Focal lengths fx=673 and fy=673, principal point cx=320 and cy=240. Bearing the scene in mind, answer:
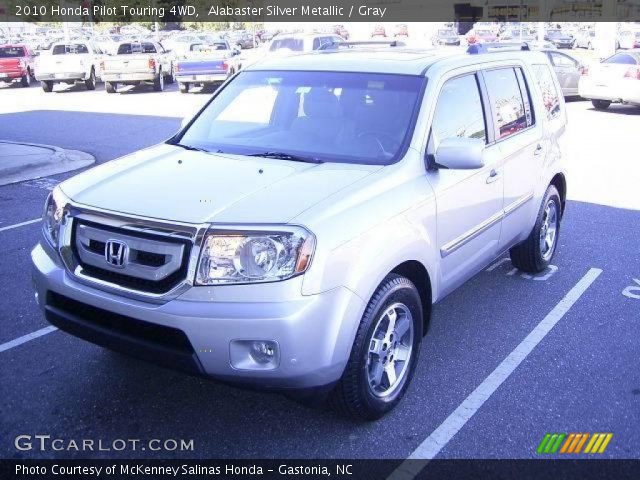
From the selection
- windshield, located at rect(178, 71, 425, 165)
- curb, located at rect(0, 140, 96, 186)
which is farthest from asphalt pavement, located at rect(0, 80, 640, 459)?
curb, located at rect(0, 140, 96, 186)

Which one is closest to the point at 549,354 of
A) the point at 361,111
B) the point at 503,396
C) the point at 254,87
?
the point at 503,396

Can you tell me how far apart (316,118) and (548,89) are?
263 cm

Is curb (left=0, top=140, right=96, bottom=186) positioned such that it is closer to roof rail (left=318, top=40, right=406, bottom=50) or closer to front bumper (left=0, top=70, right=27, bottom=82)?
roof rail (left=318, top=40, right=406, bottom=50)

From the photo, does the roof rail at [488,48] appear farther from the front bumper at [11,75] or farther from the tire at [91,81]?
the front bumper at [11,75]

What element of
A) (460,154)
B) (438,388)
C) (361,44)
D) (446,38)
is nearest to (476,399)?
(438,388)

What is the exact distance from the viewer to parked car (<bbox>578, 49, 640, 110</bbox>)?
16500 mm

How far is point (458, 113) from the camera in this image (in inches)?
171

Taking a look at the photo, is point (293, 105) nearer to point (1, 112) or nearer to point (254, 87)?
point (254, 87)

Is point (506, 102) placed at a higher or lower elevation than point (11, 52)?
lower

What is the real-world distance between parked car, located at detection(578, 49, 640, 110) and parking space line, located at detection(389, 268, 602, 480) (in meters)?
13.0

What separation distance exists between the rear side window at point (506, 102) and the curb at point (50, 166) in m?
7.21

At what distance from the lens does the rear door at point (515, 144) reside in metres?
4.79

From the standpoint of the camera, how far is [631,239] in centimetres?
688

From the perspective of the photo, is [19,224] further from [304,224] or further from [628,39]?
[628,39]
